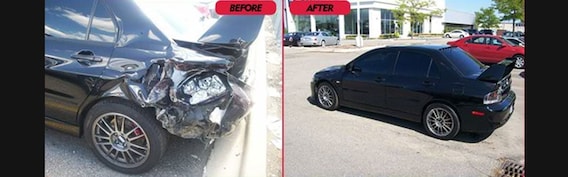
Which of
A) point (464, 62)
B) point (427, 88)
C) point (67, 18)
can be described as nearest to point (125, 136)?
point (67, 18)

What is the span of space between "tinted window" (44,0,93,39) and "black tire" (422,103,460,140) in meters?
3.07

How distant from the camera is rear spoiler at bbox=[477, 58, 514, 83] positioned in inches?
113

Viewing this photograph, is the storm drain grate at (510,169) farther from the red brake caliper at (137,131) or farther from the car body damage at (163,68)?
the red brake caliper at (137,131)

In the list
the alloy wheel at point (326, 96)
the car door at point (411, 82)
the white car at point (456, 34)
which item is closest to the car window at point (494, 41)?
the white car at point (456, 34)

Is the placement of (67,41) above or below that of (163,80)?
above

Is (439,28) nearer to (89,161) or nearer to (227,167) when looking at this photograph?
(227,167)

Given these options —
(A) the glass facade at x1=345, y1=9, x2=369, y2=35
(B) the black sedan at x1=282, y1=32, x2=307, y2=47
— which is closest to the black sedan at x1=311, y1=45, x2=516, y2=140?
(A) the glass facade at x1=345, y1=9, x2=369, y2=35

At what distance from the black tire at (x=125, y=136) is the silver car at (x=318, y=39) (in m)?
1.52

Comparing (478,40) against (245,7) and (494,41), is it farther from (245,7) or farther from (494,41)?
(245,7)

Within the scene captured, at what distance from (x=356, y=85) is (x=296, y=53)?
0.68 m

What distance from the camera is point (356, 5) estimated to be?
2.96 m

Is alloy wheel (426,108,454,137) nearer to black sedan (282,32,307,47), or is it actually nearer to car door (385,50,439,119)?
car door (385,50,439,119)

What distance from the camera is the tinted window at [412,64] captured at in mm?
3021

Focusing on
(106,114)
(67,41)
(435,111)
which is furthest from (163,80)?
(435,111)
